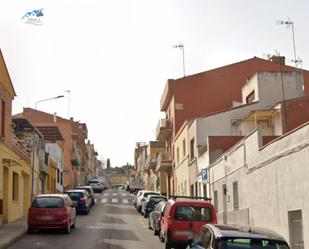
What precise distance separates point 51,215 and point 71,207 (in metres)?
2.45

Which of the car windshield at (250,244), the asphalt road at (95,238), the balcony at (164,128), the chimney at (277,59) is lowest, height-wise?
the asphalt road at (95,238)

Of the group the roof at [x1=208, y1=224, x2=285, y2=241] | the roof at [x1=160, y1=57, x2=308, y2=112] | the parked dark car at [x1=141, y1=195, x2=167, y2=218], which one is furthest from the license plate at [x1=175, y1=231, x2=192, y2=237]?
the roof at [x1=160, y1=57, x2=308, y2=112]

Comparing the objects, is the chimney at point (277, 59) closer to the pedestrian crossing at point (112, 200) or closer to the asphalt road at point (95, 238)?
the pedestrian crossing at point (112, 200)

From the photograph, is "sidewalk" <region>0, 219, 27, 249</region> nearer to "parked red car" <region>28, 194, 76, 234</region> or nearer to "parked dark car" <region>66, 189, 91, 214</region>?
"parked red car" <region>28, 194, 76, 234</region>

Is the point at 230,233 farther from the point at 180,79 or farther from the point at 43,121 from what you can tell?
the point at 43,121

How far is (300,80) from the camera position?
3984cm

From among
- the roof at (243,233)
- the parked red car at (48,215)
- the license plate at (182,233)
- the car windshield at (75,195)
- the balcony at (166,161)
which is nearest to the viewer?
the roof at (243,233)

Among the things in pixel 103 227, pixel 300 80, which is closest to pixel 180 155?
pixel 300 80

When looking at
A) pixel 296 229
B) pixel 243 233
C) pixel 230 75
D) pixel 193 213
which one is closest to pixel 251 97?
pixel 230 75

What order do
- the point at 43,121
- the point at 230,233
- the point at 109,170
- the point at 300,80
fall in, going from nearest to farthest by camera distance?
1. the point at 230,233
2. the point at 300,80
3. the point at 43,121
4. the point at 109,170

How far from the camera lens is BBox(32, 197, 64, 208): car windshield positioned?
24.0m

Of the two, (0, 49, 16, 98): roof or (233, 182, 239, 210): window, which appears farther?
(0, 49, 16, 98): roof

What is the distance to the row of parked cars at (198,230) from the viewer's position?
10.2m

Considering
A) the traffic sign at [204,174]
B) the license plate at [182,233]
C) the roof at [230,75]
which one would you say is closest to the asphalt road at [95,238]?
the license plate at [182,233]
